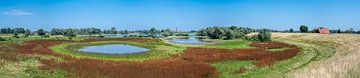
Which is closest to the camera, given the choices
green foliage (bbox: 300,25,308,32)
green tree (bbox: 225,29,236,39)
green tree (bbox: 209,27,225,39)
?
green tree (bbox: 225,29,236,39)

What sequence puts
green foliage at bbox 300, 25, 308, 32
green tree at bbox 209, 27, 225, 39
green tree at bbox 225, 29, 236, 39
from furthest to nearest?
green foliage at bbox 300, 25, 308, 32 < green tree at bbox 209, 27, 225, 39 < green tree at bbox 225, 29, 236, 39

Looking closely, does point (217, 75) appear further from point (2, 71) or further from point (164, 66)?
point (2, 71)

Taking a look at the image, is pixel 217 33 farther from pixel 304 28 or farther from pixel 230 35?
pixel 304 28

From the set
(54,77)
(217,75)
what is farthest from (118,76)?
(217,75)

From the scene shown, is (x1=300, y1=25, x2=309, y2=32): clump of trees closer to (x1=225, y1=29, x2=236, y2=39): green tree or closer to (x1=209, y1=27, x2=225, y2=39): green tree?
(x1=209, y1=27, x2=225, y2=39): green tree

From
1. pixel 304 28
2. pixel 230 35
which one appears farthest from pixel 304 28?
pixel 230 35

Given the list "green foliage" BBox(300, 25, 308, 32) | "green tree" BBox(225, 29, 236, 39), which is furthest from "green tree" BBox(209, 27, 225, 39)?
"green foliage" BBox(300, 25, 308, 32)

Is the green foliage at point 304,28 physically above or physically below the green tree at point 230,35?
above

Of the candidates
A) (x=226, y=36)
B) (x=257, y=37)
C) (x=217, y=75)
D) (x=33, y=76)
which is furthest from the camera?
(x=226, y=36)

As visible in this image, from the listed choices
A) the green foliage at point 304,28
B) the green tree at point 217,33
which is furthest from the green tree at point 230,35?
the green foliage at point 304,28

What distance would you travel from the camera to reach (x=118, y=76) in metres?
28.8

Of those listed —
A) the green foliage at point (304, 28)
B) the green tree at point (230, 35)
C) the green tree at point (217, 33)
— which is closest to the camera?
the green tree at point (230, 35)

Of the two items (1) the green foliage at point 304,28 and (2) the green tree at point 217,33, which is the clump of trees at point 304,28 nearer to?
(1) the green foliage at point 304,28

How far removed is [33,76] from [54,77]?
138cm
